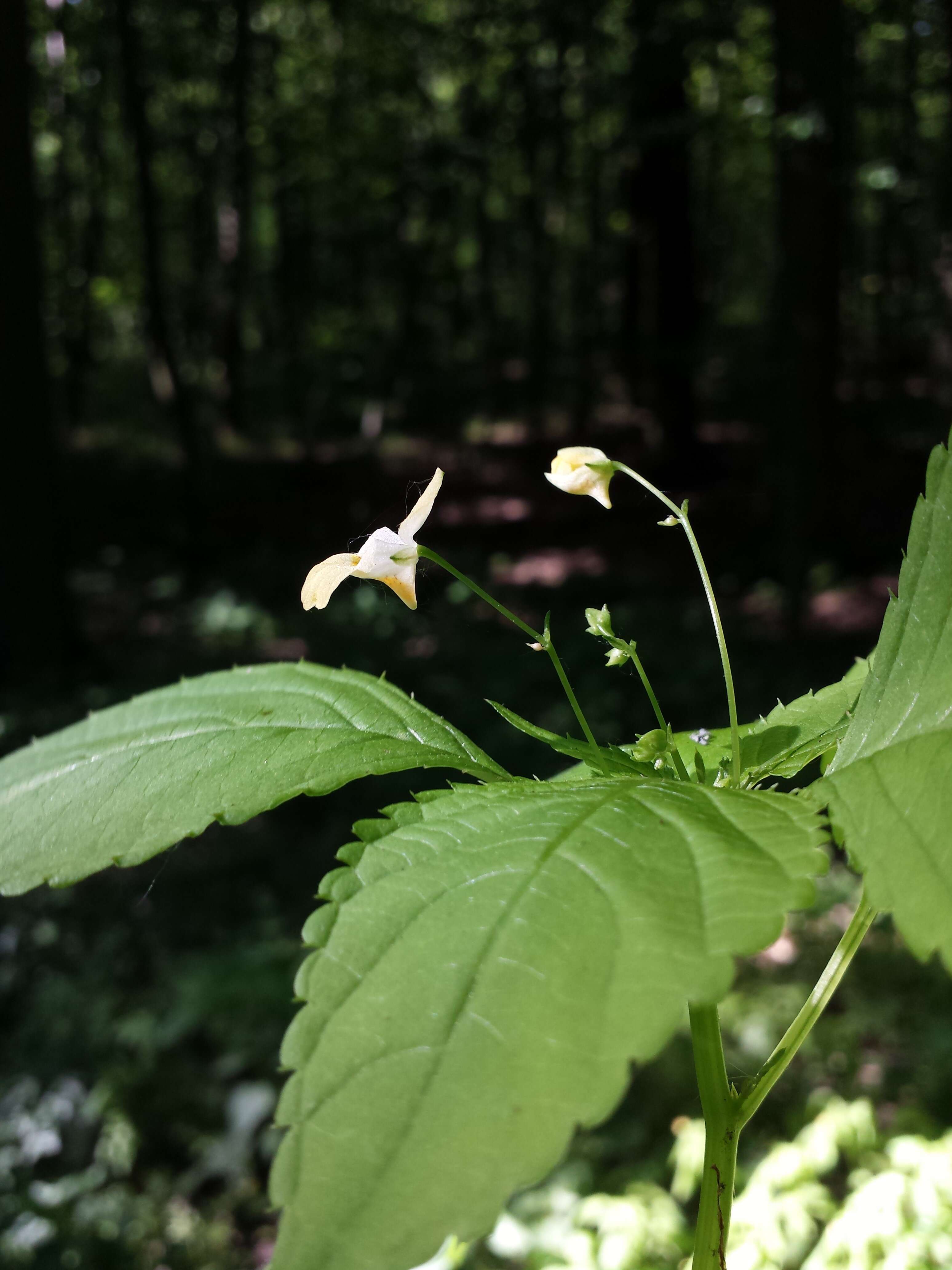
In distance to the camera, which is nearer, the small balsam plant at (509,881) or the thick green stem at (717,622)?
the small balsam plant at (509,881)

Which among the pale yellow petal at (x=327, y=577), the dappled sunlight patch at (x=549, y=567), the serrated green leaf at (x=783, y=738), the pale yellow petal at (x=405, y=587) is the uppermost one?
Result: the pale yellow petal at (x=327, y=577)

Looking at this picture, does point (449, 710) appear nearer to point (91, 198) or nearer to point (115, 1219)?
point (115, 1219)

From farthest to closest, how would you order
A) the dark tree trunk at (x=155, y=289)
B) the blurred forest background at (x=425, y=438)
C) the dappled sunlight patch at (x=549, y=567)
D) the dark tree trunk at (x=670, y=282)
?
the dark tree trunk at (x=670, y=282)
the dappled sunlight patch at (x=549, y=567)
the dark tree trunk at (x=155, y=289)
the blurred forest background at (x=425, y=438)

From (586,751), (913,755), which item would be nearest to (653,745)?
(586,751)

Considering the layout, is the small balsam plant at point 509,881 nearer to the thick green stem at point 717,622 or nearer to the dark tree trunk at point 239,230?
the thick green stem at point 717,622

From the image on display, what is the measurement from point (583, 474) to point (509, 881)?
424 millimetres

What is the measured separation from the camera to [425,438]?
21.4 metres

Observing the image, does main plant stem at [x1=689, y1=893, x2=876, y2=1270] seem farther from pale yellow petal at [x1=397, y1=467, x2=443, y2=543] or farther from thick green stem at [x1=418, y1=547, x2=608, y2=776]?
pale yellow petal at [x1=397, y1=467, x2=443, y2=543]

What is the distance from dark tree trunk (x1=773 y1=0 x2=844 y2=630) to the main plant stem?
7724 mm

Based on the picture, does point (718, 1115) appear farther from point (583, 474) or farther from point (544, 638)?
point (583, 474)

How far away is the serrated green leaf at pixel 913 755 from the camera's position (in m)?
0.52

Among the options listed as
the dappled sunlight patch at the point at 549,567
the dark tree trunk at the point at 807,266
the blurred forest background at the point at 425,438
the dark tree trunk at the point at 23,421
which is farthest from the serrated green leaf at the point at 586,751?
the dappled sunlight patch at the point at 549,567

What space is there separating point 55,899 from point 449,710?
3.17m

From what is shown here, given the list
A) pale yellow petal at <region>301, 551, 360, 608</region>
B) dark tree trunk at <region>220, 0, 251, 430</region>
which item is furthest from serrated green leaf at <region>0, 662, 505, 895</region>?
dark tree trunk at <region>220, 0, 251, 430</region>
